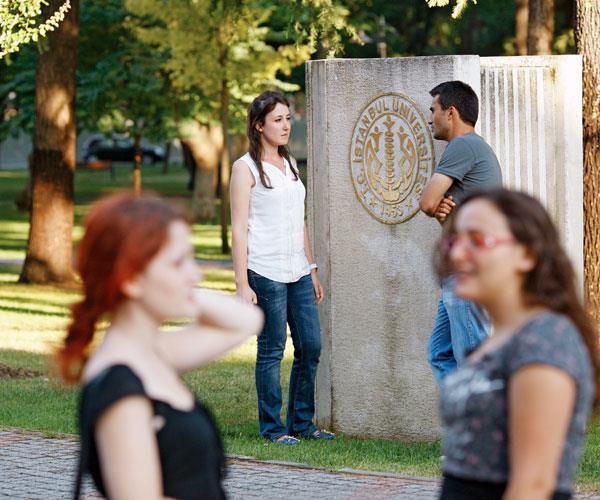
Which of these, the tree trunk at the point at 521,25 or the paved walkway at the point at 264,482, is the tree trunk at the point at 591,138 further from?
the tree trunk at the point at 521,25

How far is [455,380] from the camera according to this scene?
9.89 ft

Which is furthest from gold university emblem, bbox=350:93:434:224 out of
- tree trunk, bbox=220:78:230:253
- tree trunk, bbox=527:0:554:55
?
tree trunk, bbox=220:78:230:253

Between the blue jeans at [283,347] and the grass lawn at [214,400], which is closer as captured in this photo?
the grass lawn at [214,400]

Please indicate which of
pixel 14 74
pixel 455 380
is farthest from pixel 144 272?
pixel 14 74

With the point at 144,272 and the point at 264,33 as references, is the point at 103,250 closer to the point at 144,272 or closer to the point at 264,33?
the point at 144,272

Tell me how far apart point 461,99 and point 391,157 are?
116cm

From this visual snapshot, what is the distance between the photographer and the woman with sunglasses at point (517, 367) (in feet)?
9.16

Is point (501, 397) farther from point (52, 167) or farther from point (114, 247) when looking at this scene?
point (52, 167)

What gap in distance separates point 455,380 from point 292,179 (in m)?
5.31

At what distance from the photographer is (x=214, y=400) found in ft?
34.9

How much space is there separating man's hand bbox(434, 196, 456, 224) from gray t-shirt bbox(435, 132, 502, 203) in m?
0.04

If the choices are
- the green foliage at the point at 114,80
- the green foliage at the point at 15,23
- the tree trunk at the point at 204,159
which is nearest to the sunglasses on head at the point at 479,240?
the green foliage at the point at 15,23

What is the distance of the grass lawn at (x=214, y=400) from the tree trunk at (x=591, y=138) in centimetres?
179

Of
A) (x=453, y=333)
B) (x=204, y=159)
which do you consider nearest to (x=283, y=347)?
(x=453, y=333)
